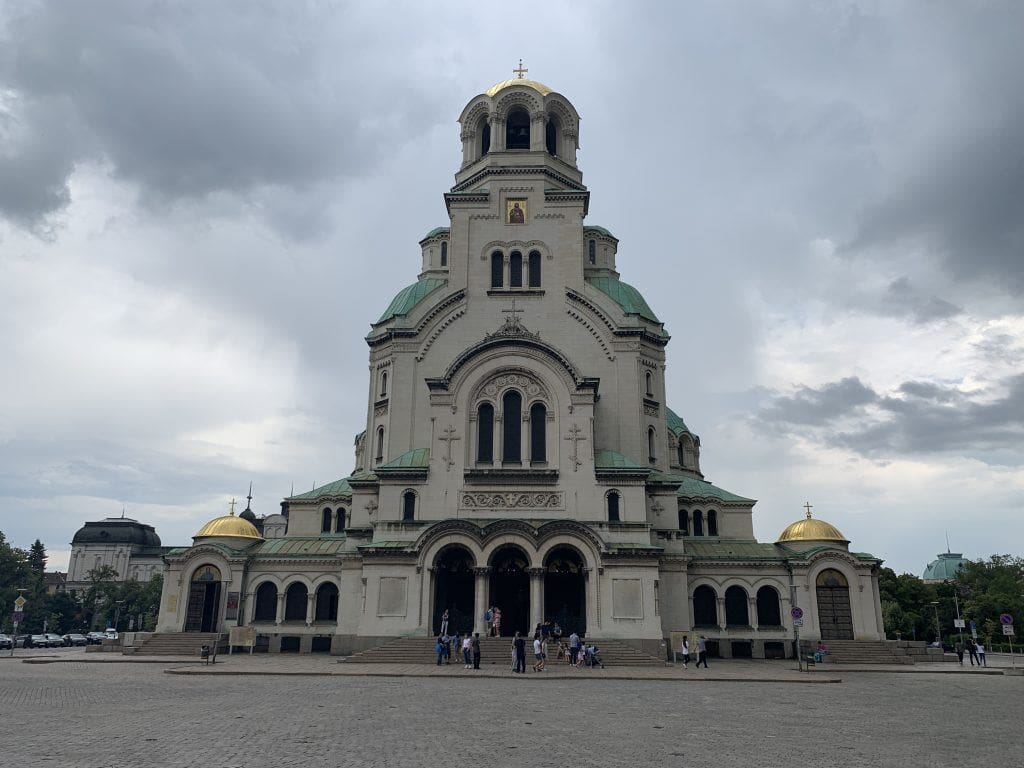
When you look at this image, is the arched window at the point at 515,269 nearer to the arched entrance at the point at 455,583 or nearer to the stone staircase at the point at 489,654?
the arched entrance at the point at 455,583

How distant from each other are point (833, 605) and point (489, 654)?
19517mm

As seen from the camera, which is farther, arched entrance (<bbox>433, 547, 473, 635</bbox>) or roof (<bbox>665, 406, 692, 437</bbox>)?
roof (<bbox>665, 406, 692, 437</bbox>)

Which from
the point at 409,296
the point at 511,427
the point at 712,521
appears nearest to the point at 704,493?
the point at 712,521

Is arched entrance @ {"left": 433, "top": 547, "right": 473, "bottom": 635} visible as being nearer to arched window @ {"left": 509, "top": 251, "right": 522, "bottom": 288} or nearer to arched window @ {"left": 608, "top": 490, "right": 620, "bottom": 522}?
arched window @ {"left": 608, "top": 490, "right": 620, "bottom": 522}

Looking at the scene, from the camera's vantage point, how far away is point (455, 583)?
40688mm

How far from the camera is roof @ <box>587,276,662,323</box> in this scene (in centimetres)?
5115

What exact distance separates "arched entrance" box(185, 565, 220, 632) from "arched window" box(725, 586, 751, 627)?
90.1 ft

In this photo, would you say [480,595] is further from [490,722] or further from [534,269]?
[490,722]

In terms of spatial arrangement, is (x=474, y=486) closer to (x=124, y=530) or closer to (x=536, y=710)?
(x=536, y=710)

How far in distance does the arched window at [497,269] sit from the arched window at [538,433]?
9.16 meters

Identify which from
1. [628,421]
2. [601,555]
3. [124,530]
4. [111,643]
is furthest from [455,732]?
[124,530]

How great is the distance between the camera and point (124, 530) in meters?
110

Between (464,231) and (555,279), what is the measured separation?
6.22 metres

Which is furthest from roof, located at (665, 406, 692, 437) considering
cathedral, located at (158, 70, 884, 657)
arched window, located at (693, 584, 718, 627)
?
arched window, located at (693, 584, 718, 627)
